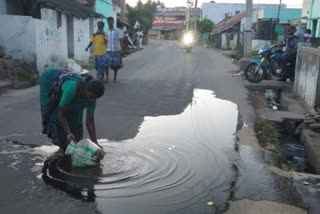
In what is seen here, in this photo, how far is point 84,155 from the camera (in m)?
4.41

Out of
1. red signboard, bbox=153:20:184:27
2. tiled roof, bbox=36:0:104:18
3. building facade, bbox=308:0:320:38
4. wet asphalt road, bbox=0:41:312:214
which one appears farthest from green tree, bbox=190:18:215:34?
wet asphalt road, bbox=0:41:312:214

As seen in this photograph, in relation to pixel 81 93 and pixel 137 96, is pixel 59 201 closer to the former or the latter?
pixel 81 93

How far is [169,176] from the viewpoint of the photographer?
4441 millimetres

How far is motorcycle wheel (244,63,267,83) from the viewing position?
11852 millimetres

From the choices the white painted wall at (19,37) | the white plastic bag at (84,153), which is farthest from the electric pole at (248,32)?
the white plastic bag at (84,153)

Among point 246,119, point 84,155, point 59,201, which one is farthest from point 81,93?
point 246,119

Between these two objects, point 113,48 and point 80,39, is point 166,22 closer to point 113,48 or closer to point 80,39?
point 80,39

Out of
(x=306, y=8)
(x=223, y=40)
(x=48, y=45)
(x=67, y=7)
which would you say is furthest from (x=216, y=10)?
(x=48, y=45)

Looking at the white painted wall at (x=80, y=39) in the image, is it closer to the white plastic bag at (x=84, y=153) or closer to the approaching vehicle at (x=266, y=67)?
the approaching vehicle at (x=266, y=67)

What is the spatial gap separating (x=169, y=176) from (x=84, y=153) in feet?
3.28

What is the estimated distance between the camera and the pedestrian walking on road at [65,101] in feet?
13.1

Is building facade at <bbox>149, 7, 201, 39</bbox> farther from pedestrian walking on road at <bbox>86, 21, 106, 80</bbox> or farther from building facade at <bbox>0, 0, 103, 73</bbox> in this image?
pedestrian walking on road at <bbox>86, 21, 106, 80</bbox>

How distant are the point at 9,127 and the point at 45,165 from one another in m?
2.10

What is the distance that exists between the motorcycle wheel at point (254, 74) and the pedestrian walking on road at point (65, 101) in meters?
8.14
